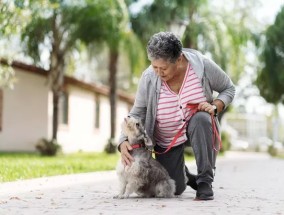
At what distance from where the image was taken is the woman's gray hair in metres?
6.40

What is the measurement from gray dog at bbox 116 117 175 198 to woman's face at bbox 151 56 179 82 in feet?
1.80

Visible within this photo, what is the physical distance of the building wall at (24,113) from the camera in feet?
78.2

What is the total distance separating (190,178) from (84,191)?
1502 millimetres

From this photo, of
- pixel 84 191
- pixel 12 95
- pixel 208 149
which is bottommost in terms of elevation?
pixel 84 191

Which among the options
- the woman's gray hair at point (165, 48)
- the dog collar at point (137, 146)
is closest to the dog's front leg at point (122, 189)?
the dog collar at point (137, 146)

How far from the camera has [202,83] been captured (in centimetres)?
685

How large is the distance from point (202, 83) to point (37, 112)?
62.1ft

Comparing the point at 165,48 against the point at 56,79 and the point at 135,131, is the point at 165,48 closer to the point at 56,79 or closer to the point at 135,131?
Result: the point at 135,131

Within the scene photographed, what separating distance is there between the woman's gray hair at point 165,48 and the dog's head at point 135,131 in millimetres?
706

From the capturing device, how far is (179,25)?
734 inches

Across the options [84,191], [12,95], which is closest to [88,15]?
[12,95]

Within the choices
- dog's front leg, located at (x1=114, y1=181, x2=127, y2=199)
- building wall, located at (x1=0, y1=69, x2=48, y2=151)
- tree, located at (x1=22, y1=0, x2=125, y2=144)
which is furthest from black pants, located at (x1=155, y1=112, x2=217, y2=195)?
building wall, located at (x1=0, y1=69, x2=48, y2=151)

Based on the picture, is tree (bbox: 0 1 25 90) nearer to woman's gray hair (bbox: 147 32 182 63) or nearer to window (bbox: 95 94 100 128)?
woman's gray hair (bbox: 147 32 182 63)

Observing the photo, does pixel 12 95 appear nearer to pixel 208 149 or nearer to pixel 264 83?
pixel 264 83
